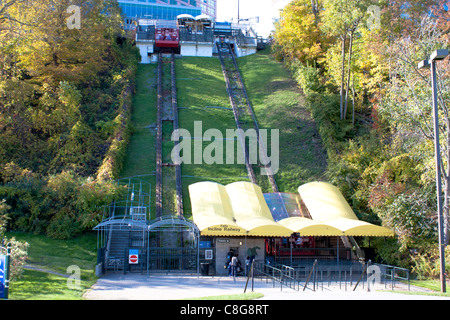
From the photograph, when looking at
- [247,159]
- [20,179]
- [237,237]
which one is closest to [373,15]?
[247,159]

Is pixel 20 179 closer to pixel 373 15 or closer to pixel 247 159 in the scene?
pixel 247 159

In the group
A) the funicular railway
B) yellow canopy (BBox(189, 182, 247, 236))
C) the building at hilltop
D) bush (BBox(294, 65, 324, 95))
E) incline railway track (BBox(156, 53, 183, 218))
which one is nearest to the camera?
yellow canopy (BBox(189, 182, 247, 236))

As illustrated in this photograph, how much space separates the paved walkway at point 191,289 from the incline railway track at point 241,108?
997cm

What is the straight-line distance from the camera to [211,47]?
164ft

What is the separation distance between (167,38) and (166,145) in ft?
76.9

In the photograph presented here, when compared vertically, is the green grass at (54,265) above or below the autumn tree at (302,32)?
below

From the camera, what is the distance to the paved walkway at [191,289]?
13.1 m

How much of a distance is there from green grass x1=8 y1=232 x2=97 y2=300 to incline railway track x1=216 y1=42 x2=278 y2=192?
11.3 meters

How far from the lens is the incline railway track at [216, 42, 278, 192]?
28539 millimetres

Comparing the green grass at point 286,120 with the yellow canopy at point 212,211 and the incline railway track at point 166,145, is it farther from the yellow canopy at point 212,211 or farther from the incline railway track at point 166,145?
the incline railway track at point 166,145

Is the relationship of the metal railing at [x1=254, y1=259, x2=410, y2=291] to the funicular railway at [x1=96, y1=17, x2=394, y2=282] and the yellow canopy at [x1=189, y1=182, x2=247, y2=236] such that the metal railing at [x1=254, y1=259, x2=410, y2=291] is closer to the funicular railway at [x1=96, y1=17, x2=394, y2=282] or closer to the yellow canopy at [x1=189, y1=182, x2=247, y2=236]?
the funicular railway at [x1=96, y1=17, x2=394, y2=282]

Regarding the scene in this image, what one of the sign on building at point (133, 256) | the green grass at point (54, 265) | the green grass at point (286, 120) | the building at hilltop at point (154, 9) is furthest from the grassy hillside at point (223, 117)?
the building at hilltop at point (154, 9)

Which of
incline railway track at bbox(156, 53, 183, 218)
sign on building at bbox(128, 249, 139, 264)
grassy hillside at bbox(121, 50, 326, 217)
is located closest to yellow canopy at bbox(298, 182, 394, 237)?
grassy hillside at bbox(121, 50, 326, 217)

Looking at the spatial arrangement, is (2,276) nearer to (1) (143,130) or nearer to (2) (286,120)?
(1) (143,130)
